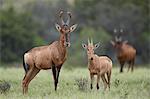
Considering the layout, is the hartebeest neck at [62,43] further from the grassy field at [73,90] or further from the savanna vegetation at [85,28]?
the savanna vegetation at [85,28]

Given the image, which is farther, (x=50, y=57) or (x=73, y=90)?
(x=50, y=57)

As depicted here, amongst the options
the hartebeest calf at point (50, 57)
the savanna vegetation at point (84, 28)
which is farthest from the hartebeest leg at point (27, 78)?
the savanna vegetation at point (84, 28)

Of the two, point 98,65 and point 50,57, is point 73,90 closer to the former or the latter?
point 50,57

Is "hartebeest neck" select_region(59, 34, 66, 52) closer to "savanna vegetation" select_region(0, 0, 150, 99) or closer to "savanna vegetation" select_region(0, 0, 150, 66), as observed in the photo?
"savanna vegetation" select_region(0, 0, 150, 99)

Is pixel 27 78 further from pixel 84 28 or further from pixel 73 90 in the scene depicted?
pixel 84 28

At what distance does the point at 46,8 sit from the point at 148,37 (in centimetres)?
1604

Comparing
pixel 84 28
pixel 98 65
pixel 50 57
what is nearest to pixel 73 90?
pixel 50 57

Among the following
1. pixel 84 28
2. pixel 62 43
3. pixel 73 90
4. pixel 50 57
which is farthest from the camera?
pixel 84 28

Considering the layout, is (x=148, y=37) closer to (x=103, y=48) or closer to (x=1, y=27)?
(x=103, y=48)

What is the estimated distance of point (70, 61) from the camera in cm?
5294

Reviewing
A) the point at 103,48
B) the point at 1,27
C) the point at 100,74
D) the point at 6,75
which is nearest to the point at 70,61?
the point at 103,48

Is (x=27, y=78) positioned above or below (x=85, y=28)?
below

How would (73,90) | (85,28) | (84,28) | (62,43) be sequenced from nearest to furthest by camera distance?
(73,90) < (62,43) < (85,28) < (84,28)

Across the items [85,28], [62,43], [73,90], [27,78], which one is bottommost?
[73,90]
